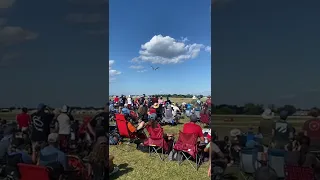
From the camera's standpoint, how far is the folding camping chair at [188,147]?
18.1ft

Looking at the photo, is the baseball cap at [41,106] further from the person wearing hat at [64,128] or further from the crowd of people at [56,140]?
the person wearing hat at [64,128]

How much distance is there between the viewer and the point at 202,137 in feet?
18.5

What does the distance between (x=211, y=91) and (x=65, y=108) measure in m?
1.67

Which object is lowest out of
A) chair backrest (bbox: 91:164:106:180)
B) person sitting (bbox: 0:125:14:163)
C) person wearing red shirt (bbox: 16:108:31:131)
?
chair backrest (bbox: 91:164:106:180)

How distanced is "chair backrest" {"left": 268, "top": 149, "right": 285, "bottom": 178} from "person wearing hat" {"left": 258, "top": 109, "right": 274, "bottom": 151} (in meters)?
0.13

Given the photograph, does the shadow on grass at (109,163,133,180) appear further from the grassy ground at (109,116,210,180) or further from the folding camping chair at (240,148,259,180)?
the folding camping chair at (240,148,259,180)

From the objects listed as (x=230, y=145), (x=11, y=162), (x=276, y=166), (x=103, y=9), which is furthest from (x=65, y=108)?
(x=276, y=166)

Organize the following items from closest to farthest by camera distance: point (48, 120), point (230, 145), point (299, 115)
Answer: point (299, 115) → point (48, 120) → point (230, 145)

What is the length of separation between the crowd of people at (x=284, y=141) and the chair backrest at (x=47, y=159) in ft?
6.80

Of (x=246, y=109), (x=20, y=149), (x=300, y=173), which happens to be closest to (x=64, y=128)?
(x=20, y=149)

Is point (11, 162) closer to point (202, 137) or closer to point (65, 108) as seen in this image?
point (65, 108)

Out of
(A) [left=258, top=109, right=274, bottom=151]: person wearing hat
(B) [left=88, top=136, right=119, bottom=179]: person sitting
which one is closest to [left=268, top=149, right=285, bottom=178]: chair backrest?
(A) [left=258, top=109, right=274, bottom=151]: person wearing hat

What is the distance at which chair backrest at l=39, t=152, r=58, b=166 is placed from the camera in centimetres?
341

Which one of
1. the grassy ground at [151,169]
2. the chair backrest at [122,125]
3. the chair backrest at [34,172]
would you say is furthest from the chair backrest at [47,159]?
the chair backrest at [122,125]
